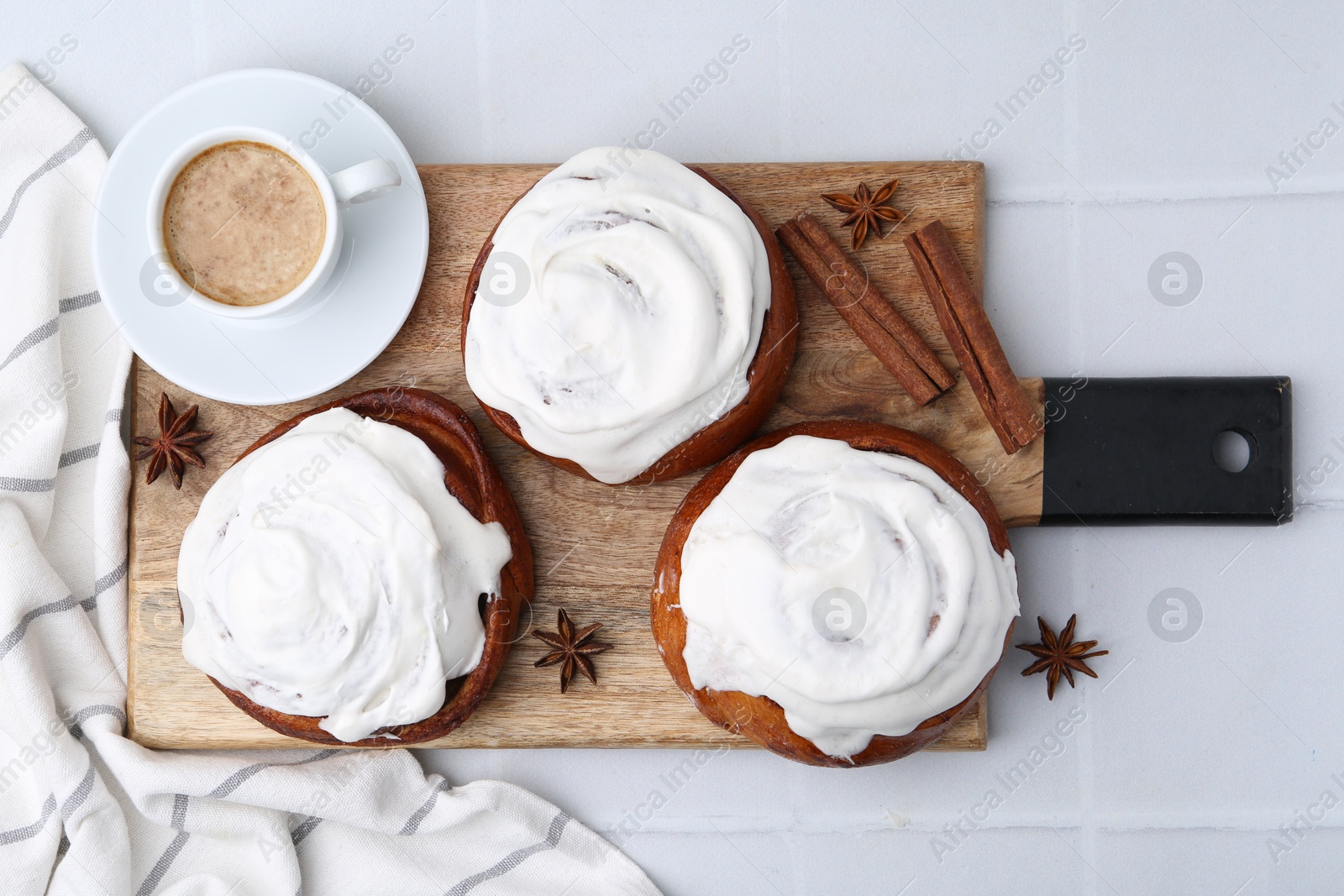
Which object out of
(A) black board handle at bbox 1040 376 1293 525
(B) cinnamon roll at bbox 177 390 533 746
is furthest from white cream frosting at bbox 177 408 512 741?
(A) black board handle at bbox 1040 376 1293 525

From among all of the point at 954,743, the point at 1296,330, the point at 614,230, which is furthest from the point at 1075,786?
Result: the point at 614,230

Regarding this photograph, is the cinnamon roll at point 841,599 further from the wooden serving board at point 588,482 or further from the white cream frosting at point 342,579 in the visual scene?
the white cream frosting at point 342,579

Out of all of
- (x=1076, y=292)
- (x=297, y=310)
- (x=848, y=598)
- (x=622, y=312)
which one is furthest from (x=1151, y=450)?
(x=297, y=310)

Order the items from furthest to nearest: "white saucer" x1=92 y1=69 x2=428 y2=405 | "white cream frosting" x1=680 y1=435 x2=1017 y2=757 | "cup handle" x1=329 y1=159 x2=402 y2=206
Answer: "white saucer" x1=92 y1=69 x2=428 y2=405 → "cup handle" x1=329 y1=159 x2=402 y2=206 → "white cream frosting" x1=680 y1=435 x2=1017 y2=757

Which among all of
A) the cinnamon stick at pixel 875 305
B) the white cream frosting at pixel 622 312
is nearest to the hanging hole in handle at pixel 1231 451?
the cinnamon stick at pixel 875 305

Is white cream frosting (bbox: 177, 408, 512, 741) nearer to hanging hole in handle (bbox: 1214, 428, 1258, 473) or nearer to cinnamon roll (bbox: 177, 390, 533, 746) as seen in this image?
cinnamon roll (bbox: 177, 390, 533, 746)

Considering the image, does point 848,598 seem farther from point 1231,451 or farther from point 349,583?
point 1231,451

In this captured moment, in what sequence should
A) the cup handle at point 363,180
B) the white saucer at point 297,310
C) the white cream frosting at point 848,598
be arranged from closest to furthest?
the white cream frosting at point 848,598 < the cup handle at point 363,180 < the white saucer at point 297,310
